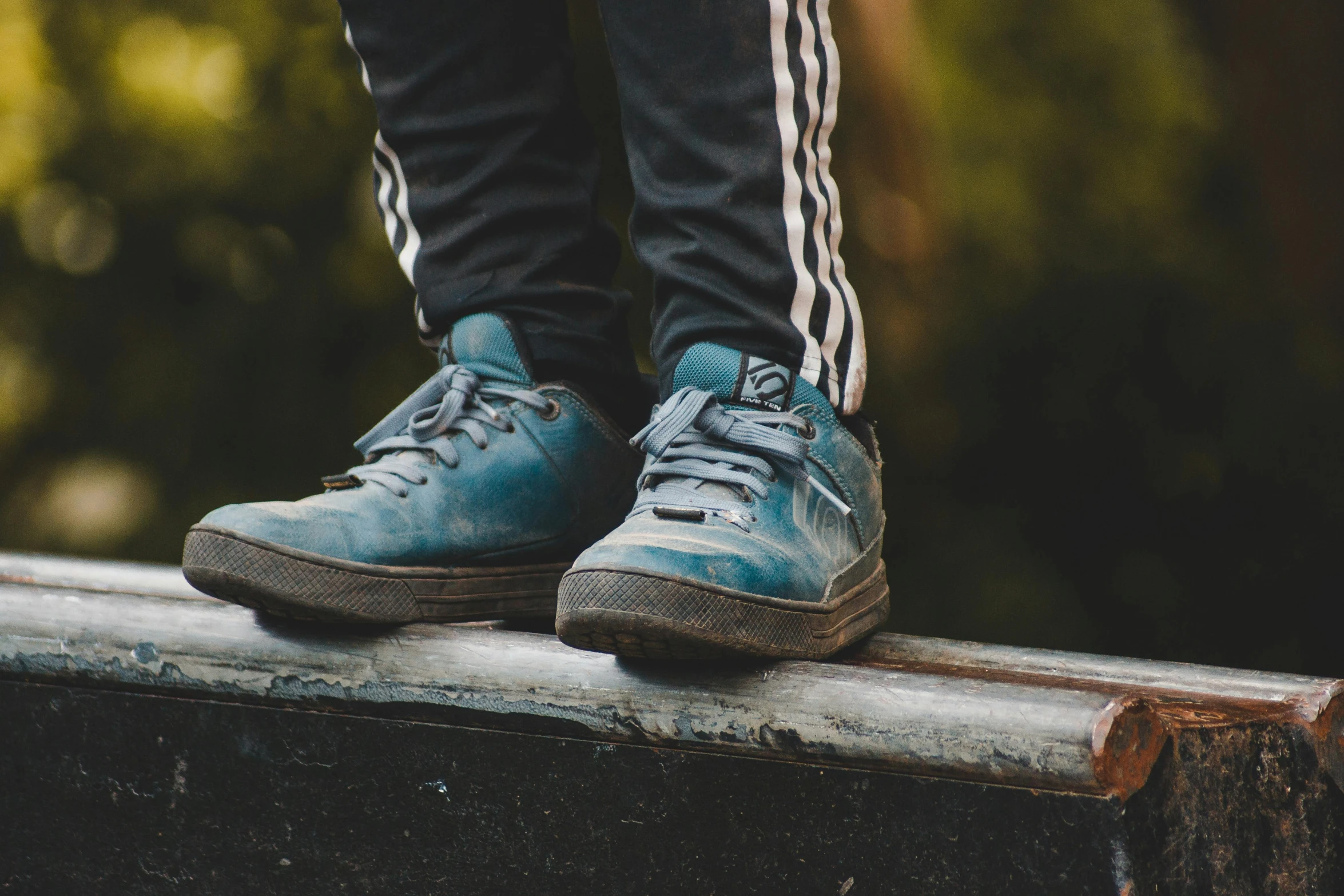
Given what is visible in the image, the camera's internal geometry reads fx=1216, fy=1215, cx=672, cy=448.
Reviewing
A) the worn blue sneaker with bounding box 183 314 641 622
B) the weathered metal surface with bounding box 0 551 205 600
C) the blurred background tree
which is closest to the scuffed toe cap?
the worn blue sneaker with bounding box 183 314 641 622

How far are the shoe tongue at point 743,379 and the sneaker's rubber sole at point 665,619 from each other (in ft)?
0.57

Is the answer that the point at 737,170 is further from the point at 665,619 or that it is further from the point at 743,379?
the point at 665,619

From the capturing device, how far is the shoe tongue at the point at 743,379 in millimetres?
923

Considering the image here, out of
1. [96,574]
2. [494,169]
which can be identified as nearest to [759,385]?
[494,169]

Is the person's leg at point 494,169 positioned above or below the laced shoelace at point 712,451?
above

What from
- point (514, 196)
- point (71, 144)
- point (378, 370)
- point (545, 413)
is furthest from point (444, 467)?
point (71, 144)

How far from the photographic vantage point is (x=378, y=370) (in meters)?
3.08

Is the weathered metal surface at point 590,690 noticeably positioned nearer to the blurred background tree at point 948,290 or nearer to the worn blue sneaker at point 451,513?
the worn blue sneaker at point 451,513

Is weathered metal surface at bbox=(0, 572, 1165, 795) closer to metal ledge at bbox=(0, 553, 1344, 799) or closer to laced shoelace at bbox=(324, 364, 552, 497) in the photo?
metal ledge at bbox=(0, 553, 1344, 799)

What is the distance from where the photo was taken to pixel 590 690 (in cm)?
80

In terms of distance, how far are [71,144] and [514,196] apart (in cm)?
287

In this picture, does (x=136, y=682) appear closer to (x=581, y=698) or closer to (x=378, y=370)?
(x=581, y=698)

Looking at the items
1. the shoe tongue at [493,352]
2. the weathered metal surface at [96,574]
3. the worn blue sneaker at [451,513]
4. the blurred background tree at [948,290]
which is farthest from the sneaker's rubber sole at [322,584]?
the blurred background tree at [948,290]

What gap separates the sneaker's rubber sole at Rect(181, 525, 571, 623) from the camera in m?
0.87
